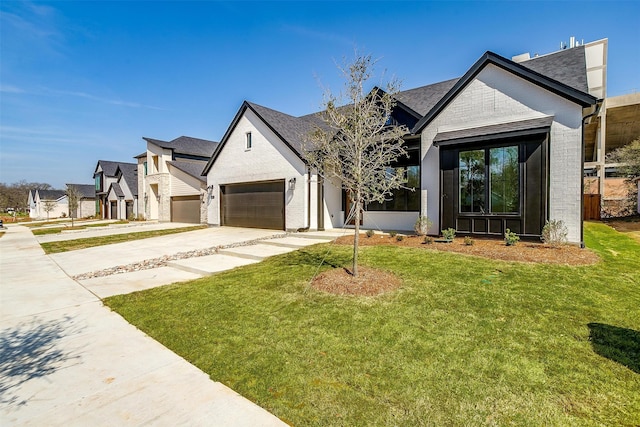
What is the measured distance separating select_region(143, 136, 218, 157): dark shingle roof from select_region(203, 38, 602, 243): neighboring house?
16791 millimetres

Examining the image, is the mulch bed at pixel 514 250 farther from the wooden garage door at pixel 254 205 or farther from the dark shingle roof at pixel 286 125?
the dark shingle roof at pixel 286 125

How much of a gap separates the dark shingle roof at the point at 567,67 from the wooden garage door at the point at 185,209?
22257mm

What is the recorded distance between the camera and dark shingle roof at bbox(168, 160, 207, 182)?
2298 centimetres

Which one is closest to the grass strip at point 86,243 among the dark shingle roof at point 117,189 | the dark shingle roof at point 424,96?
the dark shingle roof at point 424,96

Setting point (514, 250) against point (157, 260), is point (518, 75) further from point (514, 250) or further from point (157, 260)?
point (157, 260)

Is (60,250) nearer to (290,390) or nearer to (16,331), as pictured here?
(16,331)

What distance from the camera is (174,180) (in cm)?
2520

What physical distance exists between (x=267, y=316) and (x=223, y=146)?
1616 cm

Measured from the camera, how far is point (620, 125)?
88.5 ft

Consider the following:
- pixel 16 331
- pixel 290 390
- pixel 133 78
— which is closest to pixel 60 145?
pixel 133 78

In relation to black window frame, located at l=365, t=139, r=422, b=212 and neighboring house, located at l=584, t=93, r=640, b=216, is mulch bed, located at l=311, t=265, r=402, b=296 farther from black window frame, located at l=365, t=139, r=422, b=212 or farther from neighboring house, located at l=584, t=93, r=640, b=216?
neighboring house, located at l=584, t=93, r=640, b=216

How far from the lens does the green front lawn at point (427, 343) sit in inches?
99.5

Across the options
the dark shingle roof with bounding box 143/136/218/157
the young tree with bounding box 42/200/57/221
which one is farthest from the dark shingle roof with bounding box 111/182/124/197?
the young tree with bounding box 42/200/57/221

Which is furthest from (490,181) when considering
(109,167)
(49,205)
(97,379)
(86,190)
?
(86,190)
